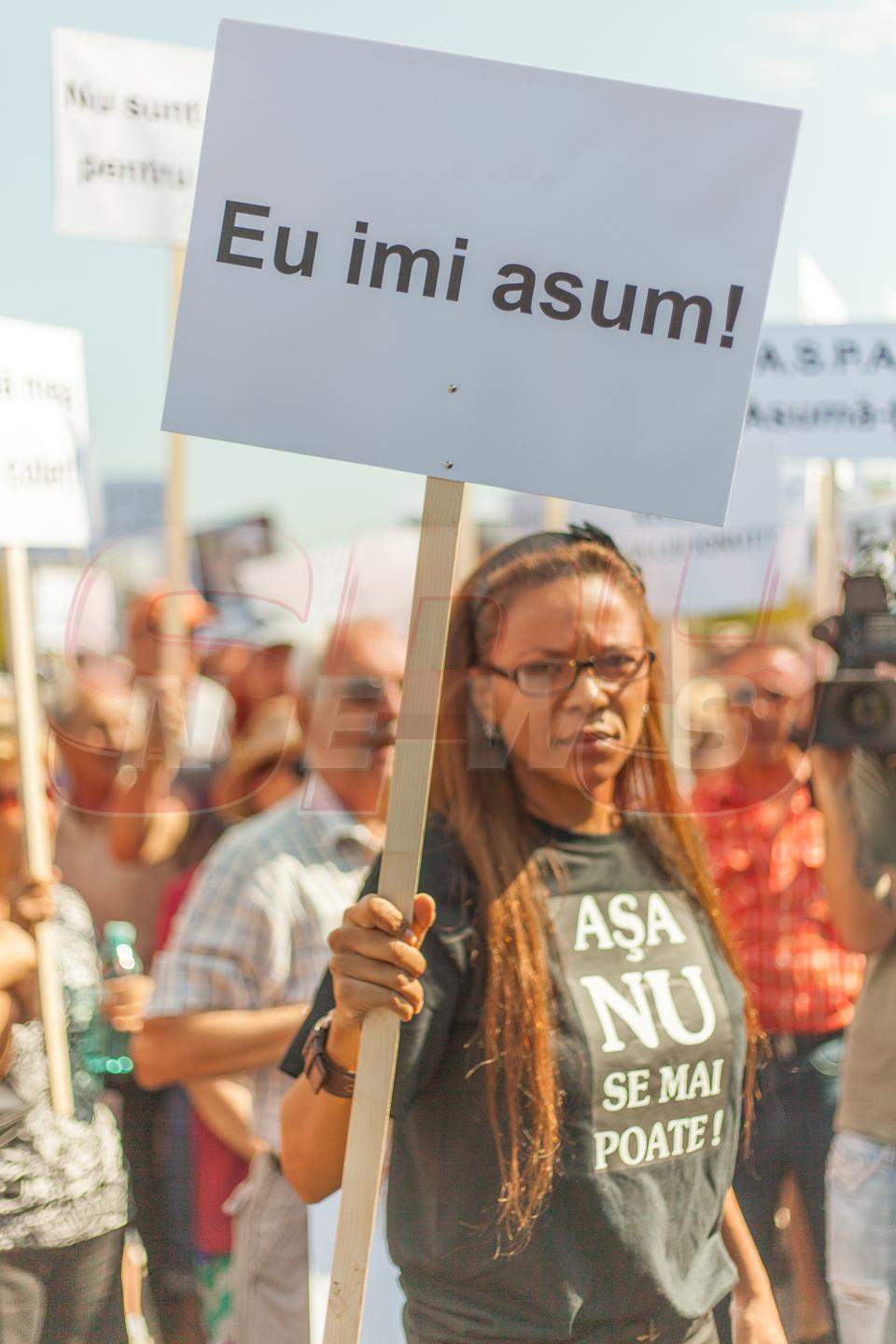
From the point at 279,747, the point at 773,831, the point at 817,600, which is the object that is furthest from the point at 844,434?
the point at 279,747

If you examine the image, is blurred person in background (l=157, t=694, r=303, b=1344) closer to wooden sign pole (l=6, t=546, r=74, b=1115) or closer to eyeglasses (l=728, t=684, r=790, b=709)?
wooden sign pole (l=6, t=546, r=74, b=1115)

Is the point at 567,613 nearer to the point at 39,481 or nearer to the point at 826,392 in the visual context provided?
the point at 39,481

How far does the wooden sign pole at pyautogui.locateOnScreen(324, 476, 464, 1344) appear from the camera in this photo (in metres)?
1.32

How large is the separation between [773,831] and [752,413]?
4.13 feet

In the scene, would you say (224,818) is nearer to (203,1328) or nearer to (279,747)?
(279,747)

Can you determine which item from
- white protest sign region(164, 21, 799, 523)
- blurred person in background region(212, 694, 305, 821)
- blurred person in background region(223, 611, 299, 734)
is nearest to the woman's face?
white protest sign region(164, 21, 799, 523)

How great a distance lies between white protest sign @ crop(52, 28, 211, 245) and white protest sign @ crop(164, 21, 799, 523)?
2.39 meters

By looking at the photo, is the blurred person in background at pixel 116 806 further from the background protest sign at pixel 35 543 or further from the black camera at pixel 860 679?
the black camera at pixel 860 679

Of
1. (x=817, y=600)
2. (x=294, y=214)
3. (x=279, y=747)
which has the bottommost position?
(x=279, y=747)

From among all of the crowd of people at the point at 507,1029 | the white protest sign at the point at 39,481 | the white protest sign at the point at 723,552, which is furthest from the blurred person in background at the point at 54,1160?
the white protest sign at the point at 723,552

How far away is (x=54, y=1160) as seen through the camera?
2.09m

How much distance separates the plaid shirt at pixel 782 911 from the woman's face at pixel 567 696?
1.28 metres

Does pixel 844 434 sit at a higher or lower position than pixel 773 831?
higher

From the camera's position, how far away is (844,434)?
3.83 meters
